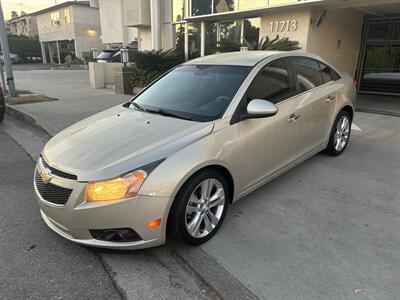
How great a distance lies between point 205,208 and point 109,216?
33.9 inches

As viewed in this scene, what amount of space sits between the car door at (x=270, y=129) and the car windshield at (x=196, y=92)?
0.22 meters

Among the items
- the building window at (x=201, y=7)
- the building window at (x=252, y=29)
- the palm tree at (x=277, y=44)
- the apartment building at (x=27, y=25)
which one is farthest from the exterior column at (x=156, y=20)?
the apartment building at (x=27, y=25)

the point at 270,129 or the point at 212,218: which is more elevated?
the point at 270,129

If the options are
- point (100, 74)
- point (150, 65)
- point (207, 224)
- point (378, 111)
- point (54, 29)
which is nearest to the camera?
point (207, 224)

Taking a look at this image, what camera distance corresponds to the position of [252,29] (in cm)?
1116

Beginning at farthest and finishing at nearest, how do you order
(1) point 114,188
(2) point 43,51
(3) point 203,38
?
(2) point 43,51 < (3) point 203,38 < (1) point 114,188

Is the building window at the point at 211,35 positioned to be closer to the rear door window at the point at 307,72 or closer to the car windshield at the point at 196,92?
the rear door window at the point at 307,72

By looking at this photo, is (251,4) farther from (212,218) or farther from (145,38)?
(145,38)

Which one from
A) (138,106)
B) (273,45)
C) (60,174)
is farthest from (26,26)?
(60,174)

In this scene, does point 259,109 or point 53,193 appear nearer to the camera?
point 53,193

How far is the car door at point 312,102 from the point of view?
400cm

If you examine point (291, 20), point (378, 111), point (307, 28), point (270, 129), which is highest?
point (291, 20)

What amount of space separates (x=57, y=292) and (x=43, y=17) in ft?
176

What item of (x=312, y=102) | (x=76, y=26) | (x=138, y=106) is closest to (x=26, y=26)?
(x=76, y=26)
